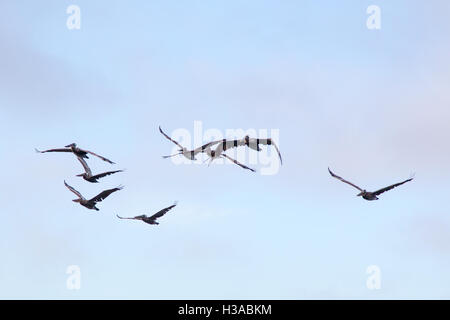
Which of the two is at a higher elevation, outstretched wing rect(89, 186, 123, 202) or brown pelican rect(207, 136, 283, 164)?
brown pelican rect(207, 136, 283, 164)

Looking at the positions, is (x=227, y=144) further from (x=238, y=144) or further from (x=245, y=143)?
(x=245, y=143)

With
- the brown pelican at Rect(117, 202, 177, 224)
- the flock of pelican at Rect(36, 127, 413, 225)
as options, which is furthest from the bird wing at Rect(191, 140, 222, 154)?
the brown pelican at Rect(117, 202, 177, 224)

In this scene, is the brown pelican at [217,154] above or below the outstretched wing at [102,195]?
above

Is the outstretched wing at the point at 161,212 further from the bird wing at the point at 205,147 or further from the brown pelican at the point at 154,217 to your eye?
the bird wing at the point at 205,147

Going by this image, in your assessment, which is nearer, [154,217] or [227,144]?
[227,144]

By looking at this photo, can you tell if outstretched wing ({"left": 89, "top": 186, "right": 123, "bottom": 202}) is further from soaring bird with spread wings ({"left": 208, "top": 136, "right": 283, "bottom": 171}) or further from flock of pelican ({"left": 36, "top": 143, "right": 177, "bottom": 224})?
soaring bird with spread wings ({"left": 208, "top": 136, "right": 283, "bottom": 171})

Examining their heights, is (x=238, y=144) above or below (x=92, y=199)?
above

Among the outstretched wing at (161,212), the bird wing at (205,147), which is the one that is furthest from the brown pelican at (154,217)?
the bird wing at (205,147)

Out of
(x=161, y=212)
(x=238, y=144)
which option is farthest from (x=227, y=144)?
(x=161, y=212)

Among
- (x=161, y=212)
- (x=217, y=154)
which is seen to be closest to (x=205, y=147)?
(x=217, y=154)
